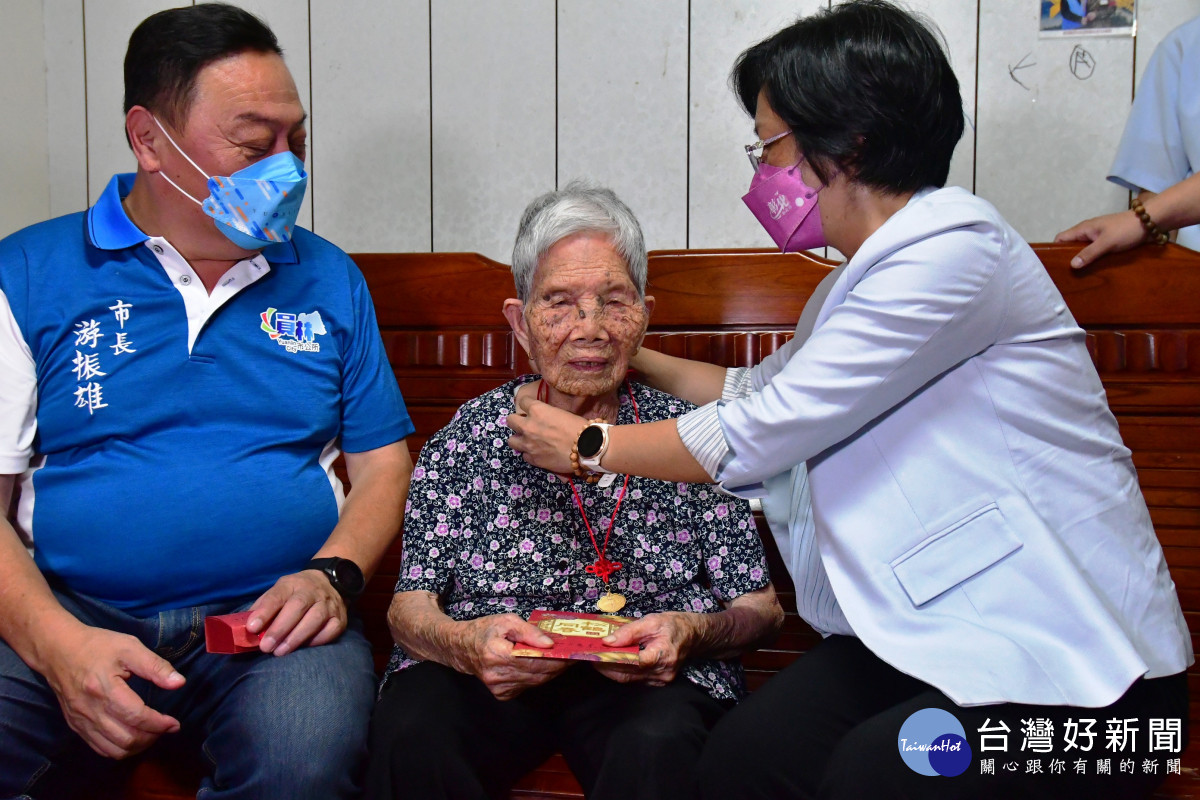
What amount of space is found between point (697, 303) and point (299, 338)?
0.98 metres

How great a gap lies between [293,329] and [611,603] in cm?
83

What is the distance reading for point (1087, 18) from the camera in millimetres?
2479

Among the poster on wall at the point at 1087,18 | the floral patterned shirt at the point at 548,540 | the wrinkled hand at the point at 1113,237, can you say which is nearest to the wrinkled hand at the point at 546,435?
the floral patterned shirt at the point at 548,540

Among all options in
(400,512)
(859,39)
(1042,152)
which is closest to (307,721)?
(400,512)

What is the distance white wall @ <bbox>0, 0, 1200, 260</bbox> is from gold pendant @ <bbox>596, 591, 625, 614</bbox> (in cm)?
131

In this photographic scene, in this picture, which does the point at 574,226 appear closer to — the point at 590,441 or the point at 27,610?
the point at 590,441

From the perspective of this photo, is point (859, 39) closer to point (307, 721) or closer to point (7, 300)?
point (307, 721)

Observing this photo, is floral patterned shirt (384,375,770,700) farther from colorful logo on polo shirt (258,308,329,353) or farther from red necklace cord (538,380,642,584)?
colorful logo on polo shirt (258,308,329,353)

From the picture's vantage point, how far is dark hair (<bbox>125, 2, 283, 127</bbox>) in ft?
5.95

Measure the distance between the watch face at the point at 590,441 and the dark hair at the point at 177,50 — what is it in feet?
3.25

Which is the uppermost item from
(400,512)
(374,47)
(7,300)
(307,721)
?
(374,47)

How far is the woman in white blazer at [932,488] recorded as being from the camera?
→ 1330mm

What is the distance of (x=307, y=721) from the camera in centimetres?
155

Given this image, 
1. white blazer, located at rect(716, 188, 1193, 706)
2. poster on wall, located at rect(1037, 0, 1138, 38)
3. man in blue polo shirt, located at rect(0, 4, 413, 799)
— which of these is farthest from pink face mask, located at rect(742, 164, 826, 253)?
poster on wall, located at rect(1037, 0, 1138, 38)
